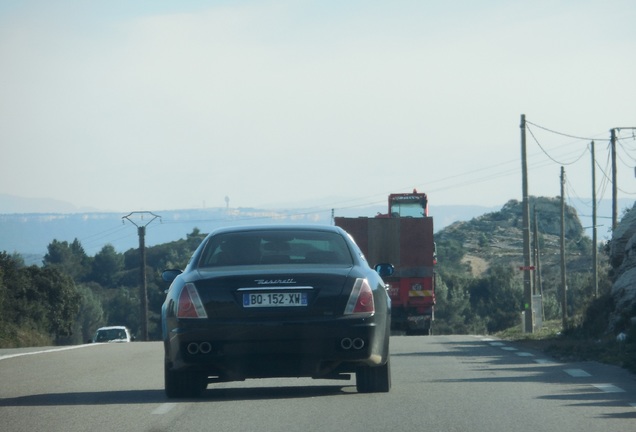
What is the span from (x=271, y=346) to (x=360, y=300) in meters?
0.90

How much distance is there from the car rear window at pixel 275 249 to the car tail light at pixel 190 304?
0.58 m

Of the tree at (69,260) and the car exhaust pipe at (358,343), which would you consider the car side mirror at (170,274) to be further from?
the tree at (69,260)

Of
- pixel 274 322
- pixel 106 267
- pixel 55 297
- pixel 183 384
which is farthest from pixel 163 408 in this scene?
pixel 106 267

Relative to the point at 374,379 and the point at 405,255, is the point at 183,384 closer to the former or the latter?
the point at 374,379

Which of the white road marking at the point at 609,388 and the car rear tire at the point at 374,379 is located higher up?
the car rear tire at the point at 374,379

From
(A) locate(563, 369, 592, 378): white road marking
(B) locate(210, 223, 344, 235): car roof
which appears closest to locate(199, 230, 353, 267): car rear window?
(B) locate(210, 223, 344, 235): car roof

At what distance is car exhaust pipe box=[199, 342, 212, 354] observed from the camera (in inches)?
450

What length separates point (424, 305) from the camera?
3816 cm

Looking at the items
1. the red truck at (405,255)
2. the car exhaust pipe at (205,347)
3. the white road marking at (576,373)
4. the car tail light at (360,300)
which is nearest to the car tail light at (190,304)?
the car exhaust pipe at (205,347)

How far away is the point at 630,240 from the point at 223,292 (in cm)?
1808

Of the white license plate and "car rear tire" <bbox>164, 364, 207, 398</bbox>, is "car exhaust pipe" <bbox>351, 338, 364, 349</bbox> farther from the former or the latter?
"car rear tire" <bbox>164, 364, 207, 398</bbox>

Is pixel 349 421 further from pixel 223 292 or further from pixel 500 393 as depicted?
pixel 500 393

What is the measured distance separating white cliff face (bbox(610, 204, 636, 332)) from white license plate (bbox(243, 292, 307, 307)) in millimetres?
12895

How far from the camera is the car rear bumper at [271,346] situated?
11320 mm
